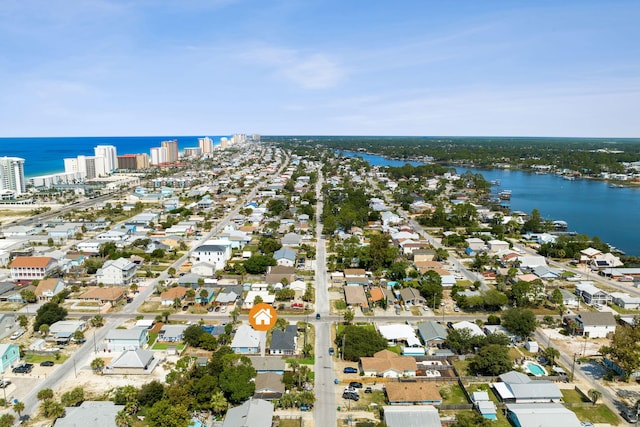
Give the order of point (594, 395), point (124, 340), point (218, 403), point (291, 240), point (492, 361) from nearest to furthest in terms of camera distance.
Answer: point (218, 403) → point (594, 395) → point (492, 361) → point (124, 340) → point (291, 240)

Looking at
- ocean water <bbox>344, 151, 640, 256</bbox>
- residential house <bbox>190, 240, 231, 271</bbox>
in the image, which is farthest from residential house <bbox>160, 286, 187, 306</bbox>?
ocean water <bbox>344, 151, 640, 256</bbox>

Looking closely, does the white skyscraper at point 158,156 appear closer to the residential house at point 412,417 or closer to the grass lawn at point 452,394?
the grass lawn at point 452,394

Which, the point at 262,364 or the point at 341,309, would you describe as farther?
the point at 341,309

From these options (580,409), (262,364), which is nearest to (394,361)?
(262,364)

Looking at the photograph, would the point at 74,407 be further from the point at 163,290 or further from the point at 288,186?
the point at 288,186

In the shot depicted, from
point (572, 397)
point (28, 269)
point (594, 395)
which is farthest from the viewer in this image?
point (28, 269)

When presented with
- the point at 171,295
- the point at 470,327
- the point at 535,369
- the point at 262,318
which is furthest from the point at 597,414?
the point at 171,295

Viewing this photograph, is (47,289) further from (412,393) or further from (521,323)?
(521,323)

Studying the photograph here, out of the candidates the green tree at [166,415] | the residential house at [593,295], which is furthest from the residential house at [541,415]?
the residential house at [593,295]
